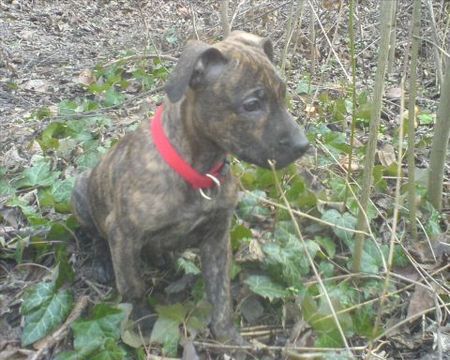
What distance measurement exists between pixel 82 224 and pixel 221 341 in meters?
1.32

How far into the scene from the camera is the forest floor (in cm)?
393

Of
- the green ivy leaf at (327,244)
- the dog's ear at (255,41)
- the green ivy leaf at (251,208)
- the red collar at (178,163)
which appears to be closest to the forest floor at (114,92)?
the green ivy leaf at (327,244)

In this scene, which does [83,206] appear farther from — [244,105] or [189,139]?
[244,105]

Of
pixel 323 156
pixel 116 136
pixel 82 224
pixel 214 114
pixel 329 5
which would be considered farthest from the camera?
pixel 329 5

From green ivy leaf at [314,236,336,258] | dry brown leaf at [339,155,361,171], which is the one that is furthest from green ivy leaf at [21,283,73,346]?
dry brown leaf at [339,155,361,171]

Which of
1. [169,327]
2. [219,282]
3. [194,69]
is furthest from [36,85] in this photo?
[194,69]

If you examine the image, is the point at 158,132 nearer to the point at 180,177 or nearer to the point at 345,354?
the point at 180,177

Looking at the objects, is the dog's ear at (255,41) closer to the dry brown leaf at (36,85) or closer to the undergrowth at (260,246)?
the undergrowth at (260,246)

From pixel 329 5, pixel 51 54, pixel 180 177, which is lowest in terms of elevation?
pixel 51 54

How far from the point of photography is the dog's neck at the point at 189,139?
3363 millimetres

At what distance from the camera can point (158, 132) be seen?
3463 mm

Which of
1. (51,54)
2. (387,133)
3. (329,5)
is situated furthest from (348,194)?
(51,54)

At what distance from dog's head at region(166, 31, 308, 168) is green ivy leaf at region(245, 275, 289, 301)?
0.88 meters

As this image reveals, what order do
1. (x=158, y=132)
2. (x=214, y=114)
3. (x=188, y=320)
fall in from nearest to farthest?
1. (x=214, y=114)
2. (x=158, y=132)
3. (x=188, y=320)
